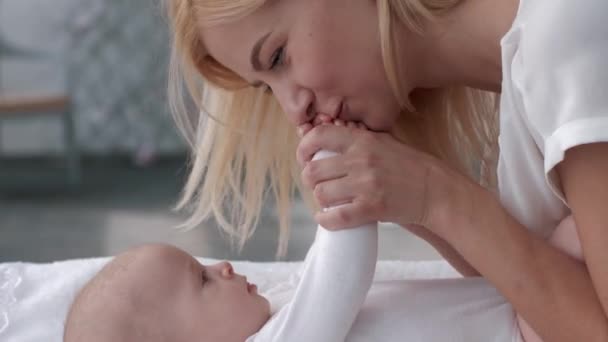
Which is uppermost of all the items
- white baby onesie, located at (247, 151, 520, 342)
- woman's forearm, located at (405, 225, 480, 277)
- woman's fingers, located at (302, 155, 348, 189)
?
woman's fingers, located at (302, 155, 348, 189)

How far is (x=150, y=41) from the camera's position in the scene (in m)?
4.51

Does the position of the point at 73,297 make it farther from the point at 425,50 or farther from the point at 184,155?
the point at 184,155

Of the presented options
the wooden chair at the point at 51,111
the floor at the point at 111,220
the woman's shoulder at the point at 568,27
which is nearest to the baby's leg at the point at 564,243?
the woman's shoulder at the point at 568,27

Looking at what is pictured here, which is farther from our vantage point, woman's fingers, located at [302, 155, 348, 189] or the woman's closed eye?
the woman's closed eye

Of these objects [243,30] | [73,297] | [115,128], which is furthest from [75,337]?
[115,128]

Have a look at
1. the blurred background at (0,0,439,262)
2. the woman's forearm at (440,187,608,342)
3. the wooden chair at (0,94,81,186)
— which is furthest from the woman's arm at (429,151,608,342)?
the wooden chair at (0,94,81,186)

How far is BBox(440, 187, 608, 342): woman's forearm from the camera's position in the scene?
0.97 meters

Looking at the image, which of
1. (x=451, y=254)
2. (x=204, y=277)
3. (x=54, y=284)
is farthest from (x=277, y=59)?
(x=54, y=284)

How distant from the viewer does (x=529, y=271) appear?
0.99 m

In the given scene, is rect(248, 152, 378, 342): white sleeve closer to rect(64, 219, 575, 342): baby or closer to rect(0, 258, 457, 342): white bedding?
rect(64, 219, 575, 342): baby

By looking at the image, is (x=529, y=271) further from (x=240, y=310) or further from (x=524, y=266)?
(x=240, y=310)

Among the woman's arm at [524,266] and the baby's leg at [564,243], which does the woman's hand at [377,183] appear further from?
the baby's leg at [564,243]

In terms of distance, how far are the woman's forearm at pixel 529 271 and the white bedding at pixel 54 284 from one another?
40cm

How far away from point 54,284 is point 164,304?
350 mm
